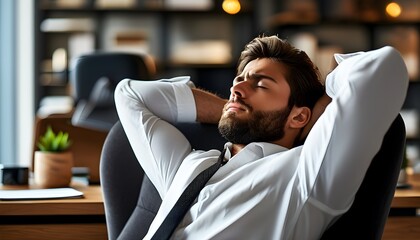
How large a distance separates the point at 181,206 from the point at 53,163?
78cm

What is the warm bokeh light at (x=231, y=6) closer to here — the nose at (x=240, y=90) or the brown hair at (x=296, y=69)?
the brown hair at (x=296, y=69)

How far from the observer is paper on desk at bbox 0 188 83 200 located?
2332mm

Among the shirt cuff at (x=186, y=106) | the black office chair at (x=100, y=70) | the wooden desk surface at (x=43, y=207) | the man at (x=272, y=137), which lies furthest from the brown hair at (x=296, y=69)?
the black office chair at (x=100, y=70)

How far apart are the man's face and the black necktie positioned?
0.48ft

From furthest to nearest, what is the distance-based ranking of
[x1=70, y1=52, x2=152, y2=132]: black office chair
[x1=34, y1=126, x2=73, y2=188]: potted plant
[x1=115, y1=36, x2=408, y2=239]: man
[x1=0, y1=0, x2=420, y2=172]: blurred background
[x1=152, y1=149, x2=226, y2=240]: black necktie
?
[x1=0, y1=0, x2=420, y2=172]: blurred background → [x1=70, y1=52, x2=152, y2=132]: black office chair → [x1=34, y1=126, x2=73, y2=188]: potted plant → [x1=152, y1=149, x2=226, y2=240]: black necktie → [x1=115, y1=36, x2=408, y2=239]: man

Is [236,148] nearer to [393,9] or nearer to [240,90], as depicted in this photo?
[240,90]

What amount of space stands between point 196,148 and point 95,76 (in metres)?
3.24

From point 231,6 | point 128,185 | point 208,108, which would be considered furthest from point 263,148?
point 231,6

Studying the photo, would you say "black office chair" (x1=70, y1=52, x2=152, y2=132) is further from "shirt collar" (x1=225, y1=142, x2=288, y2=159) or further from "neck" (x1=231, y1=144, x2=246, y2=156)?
"shirt collar" (x1=225, y1=142, x2=288, y2=159)

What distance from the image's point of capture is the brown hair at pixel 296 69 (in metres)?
2.12

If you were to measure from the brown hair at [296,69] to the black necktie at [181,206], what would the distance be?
307 millimetres

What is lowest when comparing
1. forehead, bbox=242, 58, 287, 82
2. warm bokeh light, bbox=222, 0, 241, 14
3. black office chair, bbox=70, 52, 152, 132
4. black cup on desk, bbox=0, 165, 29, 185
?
black office chair, bbox=70, 52, 152, 132

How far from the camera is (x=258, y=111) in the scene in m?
2.12

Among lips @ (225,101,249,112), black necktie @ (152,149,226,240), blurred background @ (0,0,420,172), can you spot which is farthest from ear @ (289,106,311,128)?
blurred background @ (0,0,420,172)
